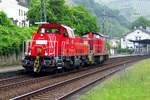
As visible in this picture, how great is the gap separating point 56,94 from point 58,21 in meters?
49.2

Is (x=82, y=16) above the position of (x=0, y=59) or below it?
above

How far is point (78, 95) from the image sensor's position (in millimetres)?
21906

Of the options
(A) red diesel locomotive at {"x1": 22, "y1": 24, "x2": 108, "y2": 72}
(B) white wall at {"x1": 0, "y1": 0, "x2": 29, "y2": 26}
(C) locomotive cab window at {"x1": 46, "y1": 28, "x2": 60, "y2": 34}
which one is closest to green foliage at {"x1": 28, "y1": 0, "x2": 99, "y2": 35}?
(B) white wall at {"x1": 0, "y1": 0, "x2": 29, "y2": 26}

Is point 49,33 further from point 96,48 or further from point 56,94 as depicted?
point 96,48

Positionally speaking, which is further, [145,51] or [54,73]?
[145,51]

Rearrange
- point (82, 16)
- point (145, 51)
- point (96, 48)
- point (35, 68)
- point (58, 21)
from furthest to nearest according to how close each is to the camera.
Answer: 1. point (145, 51)
2. point (82, 16)
3. point (58, 21)
4. point (96, 48)
5. point (35, 68)

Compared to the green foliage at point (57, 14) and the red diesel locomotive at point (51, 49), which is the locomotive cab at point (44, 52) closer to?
the red diesel locomotive at point (51, 49)

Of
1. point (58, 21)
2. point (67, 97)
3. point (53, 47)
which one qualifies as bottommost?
point (67, 97)

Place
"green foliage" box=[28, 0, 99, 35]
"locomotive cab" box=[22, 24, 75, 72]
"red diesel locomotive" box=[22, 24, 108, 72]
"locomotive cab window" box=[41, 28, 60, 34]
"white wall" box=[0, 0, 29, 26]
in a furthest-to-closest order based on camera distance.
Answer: "white wall" box=[0, 0, 29, 26] → "green foliage" box=[28, 0, 99, 35] → "locomotive cab window" box=[41, 28, 60, 34] → "red diesel locomotive" box=[22, 24, 108, 72] → "locomotive cab" box=[22, 24, 75, 72]

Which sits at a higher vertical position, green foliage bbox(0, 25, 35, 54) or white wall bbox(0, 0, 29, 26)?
white wall bbox(0, 0, 29, 26)

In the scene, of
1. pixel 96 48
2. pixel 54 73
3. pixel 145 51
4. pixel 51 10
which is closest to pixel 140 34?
pixel 145 51

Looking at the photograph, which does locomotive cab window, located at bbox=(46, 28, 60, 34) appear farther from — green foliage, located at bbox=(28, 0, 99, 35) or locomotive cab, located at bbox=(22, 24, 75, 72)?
green foliage, located at bbox=(28, 0, 99, 35)

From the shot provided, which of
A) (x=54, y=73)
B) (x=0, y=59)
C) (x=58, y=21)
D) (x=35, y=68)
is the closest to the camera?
(x=35, y=68)

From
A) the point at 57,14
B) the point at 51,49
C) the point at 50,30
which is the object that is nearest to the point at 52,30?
the point at 50,30
